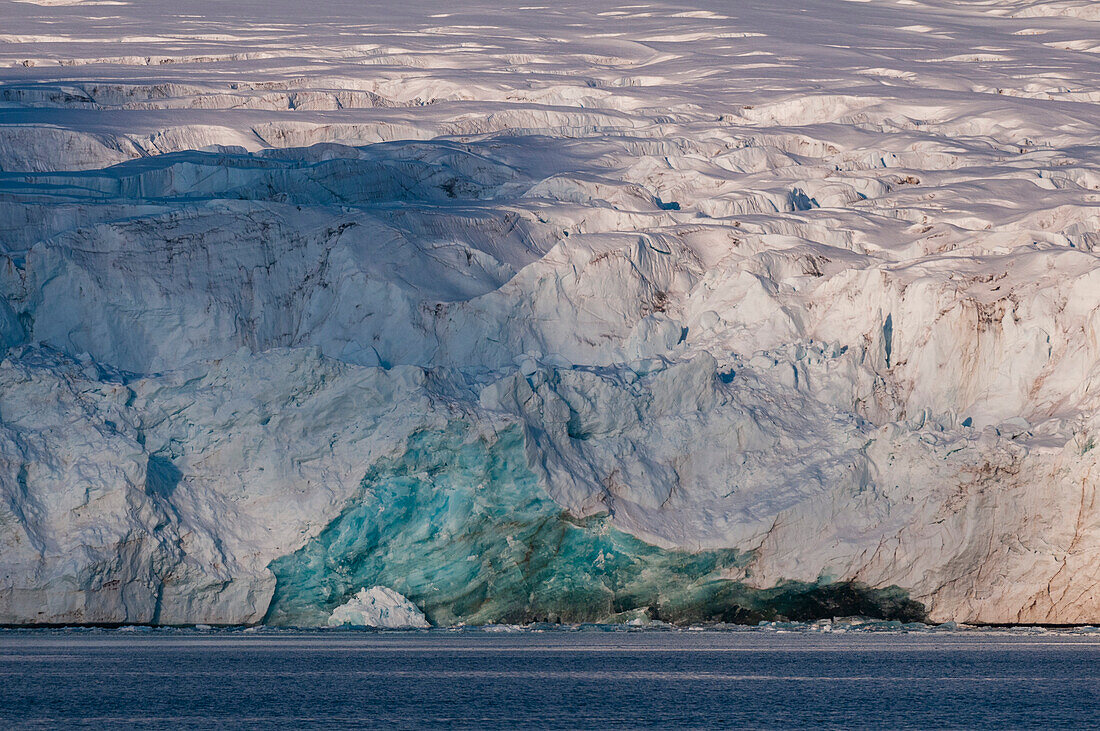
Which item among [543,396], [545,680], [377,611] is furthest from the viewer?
[543,396]

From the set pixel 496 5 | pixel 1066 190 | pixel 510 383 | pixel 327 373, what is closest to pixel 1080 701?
pixel 510 383

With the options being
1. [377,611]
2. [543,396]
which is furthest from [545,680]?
[543,396]

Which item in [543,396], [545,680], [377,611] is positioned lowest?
[377,611]

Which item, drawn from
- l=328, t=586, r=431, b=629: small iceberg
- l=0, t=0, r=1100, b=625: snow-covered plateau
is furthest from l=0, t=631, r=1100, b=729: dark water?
l=0, t=0, r=1100, b=625: snow-covered plateau

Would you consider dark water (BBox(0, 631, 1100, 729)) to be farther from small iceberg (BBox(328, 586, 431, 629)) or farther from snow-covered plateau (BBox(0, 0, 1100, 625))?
snow-covered plateau (BBox(0, 0, 1100, 625))

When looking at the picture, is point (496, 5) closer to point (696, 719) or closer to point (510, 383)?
point (510, 383)

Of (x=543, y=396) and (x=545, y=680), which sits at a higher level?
(x=543, y=396)

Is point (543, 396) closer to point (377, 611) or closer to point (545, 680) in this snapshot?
point (377, 611)
